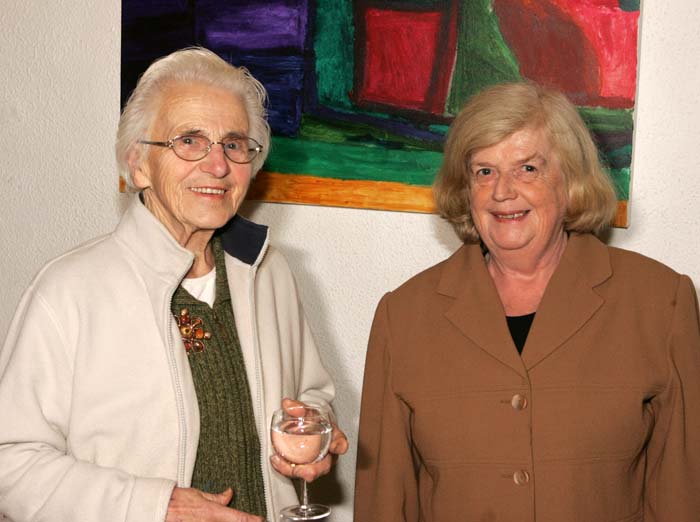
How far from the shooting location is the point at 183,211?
6.56 ft

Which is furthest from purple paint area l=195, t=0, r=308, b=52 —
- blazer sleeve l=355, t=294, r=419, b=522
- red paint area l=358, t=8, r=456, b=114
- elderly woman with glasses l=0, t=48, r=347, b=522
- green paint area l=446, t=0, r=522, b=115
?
blazer sleeve l=355, t=294, r=419, b=522

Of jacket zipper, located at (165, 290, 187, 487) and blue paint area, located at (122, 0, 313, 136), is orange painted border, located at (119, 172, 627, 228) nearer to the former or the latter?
blue paint area, located at (122, 0, 313, 136)

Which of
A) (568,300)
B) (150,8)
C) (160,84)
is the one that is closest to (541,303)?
(568,300)

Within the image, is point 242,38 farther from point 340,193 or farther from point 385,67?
point 340,193

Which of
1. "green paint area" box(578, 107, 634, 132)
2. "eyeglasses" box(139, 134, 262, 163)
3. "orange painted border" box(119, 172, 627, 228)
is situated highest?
"green paint area" box(578, 107, 634, 132)

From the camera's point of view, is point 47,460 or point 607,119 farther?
point 607,119

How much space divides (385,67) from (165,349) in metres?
1.22

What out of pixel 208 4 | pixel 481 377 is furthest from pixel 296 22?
pixel 481 377

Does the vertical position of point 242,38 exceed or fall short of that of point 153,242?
it exceeds it

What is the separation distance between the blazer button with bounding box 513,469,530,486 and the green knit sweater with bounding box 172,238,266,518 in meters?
0.57

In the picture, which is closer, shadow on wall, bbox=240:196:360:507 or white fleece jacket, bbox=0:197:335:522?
white fleece jacket, bbox=0:197:335:522

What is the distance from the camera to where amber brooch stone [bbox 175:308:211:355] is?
78.2 inches

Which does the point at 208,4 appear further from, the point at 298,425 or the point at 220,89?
the point at 298,425

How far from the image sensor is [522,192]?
2.18 meters
